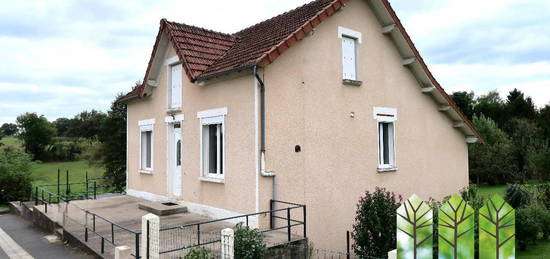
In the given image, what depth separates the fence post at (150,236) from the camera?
6820 mm

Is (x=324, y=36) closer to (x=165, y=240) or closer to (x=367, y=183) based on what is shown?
(x=367, y=183)

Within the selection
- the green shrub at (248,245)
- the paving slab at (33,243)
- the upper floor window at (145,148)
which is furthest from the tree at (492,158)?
the paving slab at (33,243)

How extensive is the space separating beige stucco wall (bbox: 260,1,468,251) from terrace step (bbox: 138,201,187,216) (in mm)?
3325

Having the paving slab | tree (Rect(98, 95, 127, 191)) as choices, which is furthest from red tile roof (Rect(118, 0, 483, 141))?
tree (Rect(98, 95, 127, 191))

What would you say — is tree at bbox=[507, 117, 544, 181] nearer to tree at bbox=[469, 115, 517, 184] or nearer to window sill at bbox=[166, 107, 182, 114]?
tree at bbox=[469, 115, 517, 184]

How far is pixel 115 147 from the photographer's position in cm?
2306

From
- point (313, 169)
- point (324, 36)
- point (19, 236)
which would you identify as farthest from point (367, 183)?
point (19, 236)

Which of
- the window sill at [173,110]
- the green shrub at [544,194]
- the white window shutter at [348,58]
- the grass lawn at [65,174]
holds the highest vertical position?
the white window shutter at [348,58]

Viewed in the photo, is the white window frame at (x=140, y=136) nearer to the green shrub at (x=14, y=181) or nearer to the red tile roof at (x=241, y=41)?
the red tile roof at (x=241, y=41)

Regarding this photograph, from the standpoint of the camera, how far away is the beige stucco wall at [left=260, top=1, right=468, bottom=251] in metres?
9.66

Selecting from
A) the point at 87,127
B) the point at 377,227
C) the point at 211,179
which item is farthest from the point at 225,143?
the point at 87,127

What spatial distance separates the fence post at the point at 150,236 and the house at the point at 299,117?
2.78 meters

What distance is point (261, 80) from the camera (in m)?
9.23

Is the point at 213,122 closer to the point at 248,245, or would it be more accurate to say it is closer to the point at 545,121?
the point at 248,245
